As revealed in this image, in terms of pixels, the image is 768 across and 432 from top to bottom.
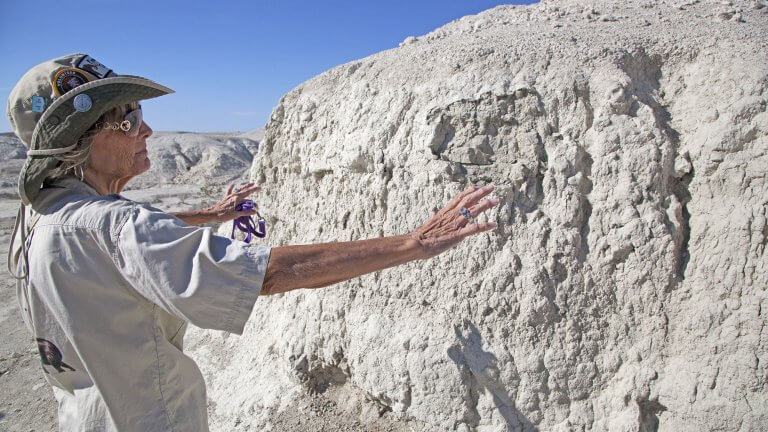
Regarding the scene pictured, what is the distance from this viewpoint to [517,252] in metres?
2.95

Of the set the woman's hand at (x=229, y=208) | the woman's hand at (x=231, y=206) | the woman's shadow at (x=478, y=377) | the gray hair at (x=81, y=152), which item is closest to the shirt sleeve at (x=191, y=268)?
the gray hair at (x=81, y=152)

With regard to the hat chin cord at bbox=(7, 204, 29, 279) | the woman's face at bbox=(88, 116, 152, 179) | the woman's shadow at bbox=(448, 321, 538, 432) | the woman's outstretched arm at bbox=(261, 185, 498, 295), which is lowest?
the woman's shadow at bbox=(448, 321, 538, 432)

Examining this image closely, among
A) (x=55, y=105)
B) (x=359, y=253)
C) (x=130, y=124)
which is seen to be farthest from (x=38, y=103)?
(x=359, y=253)

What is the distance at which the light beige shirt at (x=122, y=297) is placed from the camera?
1.22 meters

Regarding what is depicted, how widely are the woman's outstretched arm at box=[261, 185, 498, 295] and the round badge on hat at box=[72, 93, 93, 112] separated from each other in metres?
0.63

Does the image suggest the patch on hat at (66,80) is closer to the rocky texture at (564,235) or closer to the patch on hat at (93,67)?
the patch on hat at (93,67)

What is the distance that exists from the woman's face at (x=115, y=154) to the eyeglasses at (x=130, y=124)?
0.05 ft

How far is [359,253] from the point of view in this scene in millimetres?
1361

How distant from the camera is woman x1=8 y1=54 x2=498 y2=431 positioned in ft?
4.05

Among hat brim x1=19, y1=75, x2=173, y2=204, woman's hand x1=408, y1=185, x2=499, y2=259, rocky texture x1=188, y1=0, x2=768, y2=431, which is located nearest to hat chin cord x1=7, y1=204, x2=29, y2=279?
hat brim x1=19, y1=75, x2=173, y2=204

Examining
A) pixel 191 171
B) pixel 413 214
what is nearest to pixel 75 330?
pixel 413 214

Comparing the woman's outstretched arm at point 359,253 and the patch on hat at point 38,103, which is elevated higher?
the patch on hat at point 38,103

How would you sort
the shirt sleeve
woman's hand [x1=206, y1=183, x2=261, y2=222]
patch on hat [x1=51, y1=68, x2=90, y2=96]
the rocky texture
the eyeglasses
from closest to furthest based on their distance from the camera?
1. the shirt sleeve
2. patch on hat [x1=51, y1=68, x2=90, y2=96]
3. the eyeglasses
4. the rocky texture
5. woman's hand [x1=206, y1=183, x2=261, y2=222]

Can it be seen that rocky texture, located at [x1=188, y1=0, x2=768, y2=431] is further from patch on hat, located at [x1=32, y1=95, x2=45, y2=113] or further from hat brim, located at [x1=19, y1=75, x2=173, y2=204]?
patch on hat, located at [x1=32, y1=95, x2=45, y2=113]
